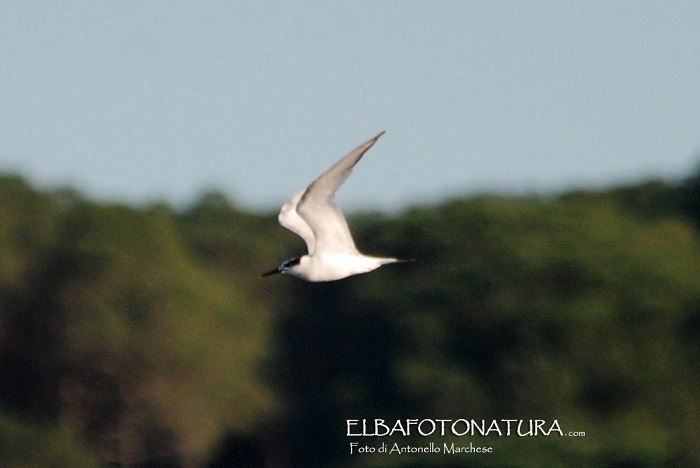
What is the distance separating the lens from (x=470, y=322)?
3478 cm

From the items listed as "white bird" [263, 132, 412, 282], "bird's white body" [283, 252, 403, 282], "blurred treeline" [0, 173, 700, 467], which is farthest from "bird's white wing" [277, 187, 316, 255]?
"blurred treeline" [0, 173, 700, 467]

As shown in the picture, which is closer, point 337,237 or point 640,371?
point 337,237

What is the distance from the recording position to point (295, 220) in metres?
15.3

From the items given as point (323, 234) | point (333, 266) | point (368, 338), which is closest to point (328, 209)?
point (323, 234)

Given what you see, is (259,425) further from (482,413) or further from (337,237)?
(337,237)

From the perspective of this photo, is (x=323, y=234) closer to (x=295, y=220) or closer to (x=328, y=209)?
(x=295, y=220)

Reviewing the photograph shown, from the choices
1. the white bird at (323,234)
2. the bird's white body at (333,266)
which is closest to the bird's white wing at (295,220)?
the white bird at (323,234)

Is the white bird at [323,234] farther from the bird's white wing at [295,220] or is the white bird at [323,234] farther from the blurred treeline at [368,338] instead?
the blurred treeline at [368,338]

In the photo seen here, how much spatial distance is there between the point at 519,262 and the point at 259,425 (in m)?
8.48

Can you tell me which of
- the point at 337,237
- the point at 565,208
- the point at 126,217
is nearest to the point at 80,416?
the point at 126,217

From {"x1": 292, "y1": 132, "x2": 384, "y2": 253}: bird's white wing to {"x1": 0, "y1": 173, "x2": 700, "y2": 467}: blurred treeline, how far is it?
14175 mm

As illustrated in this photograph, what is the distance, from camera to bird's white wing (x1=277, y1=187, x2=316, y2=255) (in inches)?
597

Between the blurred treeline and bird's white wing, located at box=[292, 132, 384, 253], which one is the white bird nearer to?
bird's white wing, located at box=[292, 132, 384, 253]

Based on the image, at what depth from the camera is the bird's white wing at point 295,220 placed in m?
15.2
